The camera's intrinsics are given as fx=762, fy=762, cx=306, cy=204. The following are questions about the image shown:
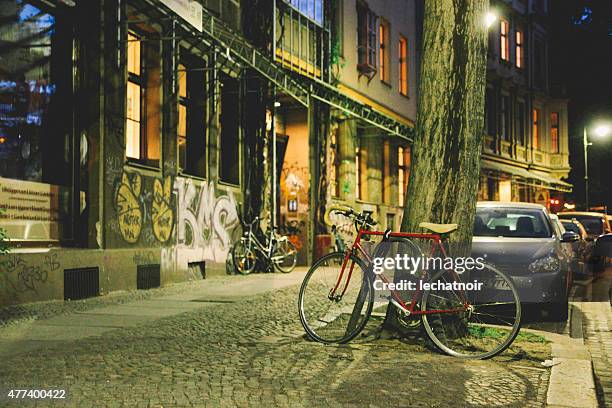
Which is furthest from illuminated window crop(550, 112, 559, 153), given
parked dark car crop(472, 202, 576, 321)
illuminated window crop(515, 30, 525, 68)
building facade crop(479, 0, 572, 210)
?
parked dark car crop(472, 202, 576, 321)

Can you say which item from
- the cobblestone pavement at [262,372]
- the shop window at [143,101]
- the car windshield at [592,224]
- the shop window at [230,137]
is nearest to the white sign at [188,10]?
the shop window at [143,101]

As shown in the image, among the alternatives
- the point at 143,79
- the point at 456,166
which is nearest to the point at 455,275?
the point at 456,166

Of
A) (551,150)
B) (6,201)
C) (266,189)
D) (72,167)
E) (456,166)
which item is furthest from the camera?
(551,150)

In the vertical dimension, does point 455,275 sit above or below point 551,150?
below

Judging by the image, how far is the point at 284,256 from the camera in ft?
55.6

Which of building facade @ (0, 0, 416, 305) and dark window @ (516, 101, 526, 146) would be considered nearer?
building facade @ (0, 0, 416, 305)

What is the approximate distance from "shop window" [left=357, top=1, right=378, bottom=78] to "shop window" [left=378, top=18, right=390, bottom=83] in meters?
1.54

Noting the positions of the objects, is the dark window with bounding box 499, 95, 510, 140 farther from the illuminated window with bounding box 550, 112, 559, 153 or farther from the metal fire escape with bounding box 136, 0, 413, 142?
the metal fire escape with bounding box 136, 0, 413, 142

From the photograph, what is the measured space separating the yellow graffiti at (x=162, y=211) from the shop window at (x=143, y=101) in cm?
45

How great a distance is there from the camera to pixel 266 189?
1778 centimetres

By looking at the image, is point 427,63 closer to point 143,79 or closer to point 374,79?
point 143,79

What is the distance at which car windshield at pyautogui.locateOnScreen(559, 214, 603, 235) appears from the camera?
21.6 metres

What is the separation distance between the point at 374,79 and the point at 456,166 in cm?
1844

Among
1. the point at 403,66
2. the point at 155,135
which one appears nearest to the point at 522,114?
the point at 403,66
